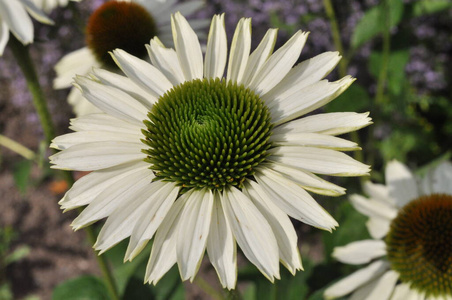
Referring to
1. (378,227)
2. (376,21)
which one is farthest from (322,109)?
(378,227)

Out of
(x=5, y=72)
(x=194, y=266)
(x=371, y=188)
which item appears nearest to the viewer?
(x=194, y=266)

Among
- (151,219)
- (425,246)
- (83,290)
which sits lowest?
(425,246)

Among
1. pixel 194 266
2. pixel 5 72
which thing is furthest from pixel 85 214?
pixel 5 72

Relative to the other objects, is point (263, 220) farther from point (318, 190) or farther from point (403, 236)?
point (403, 236)

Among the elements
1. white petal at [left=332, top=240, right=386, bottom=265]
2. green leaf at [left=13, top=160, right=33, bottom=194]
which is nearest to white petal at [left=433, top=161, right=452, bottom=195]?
white petal at [left=332, top=240, right=386, bottom=265]

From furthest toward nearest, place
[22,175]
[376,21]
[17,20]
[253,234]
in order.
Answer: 1. [376,21]
2. [22,175]
3. [17,20]
4. [253,234]

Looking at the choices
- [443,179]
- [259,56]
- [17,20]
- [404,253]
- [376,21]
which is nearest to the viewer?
[259,56]

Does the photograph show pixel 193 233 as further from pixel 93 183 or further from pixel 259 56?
pixel 259 56
